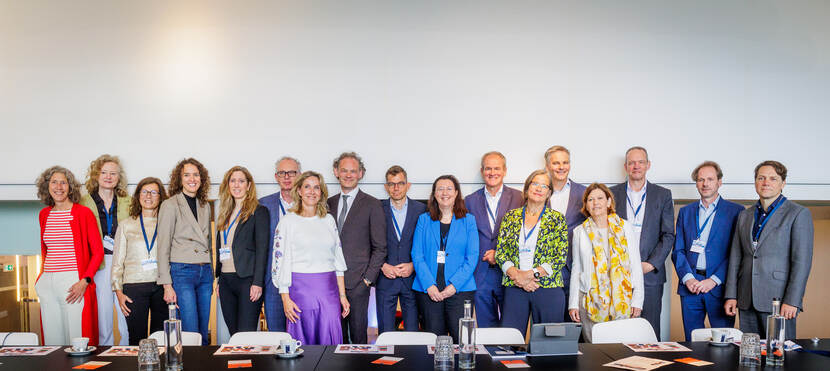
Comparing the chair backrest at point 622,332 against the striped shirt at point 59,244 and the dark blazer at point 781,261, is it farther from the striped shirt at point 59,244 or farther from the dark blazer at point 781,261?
A: the striped shirt at point 59,244

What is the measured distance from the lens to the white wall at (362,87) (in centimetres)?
515

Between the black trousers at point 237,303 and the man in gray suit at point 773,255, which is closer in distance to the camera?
the man in gray suit at point 773,255

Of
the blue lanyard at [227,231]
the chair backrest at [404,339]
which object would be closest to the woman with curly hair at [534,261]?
the chair backrest at [404,339]

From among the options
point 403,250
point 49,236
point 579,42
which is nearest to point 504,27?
point 579,42

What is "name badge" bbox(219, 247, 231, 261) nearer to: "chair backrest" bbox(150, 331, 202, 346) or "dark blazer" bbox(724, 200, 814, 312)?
"chair backrest" bbox(150, 331, 202, 346)

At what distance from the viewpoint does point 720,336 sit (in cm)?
279

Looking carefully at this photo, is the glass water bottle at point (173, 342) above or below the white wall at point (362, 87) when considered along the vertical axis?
below

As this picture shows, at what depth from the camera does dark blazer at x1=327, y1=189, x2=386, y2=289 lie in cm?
425

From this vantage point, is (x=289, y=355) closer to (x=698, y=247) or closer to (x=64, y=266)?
(x=64, y=266)

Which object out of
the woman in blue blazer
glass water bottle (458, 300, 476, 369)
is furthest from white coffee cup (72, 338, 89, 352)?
the woman in blue blazer

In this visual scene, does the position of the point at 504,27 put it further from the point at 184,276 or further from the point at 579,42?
the point at 184,276

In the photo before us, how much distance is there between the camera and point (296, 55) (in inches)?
203

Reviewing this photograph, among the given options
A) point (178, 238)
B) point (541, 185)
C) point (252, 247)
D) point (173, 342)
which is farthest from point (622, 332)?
point (178, 238)

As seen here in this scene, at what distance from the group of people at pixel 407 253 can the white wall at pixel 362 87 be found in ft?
2.08
